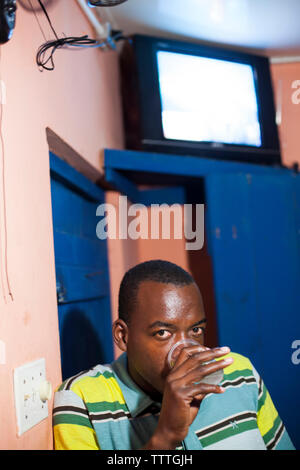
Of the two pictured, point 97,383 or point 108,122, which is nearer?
point 97,383

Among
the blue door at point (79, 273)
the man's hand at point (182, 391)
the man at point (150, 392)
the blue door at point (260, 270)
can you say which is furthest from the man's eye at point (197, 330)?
the blue door at point (260, 270)

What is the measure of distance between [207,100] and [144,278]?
1.27m

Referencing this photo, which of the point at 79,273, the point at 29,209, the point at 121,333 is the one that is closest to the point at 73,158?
the point at 79,273

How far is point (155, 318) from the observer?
39.5 inches

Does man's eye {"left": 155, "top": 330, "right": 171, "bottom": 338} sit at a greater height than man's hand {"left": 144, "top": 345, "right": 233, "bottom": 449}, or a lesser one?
greater

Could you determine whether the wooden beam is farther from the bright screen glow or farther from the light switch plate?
the light switch plate

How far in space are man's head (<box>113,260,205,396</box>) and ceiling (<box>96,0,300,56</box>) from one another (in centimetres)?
122

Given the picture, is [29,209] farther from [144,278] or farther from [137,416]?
[137,416]

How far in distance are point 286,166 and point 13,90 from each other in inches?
67.4

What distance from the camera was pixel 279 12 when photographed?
198 centimetres

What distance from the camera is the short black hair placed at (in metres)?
1.06

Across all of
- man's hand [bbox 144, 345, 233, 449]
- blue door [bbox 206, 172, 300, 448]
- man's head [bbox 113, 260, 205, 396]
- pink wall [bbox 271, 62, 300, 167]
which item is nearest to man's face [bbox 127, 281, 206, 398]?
man's head [bbox 113, 260, 205, 396]

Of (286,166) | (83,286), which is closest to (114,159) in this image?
(83,286)
